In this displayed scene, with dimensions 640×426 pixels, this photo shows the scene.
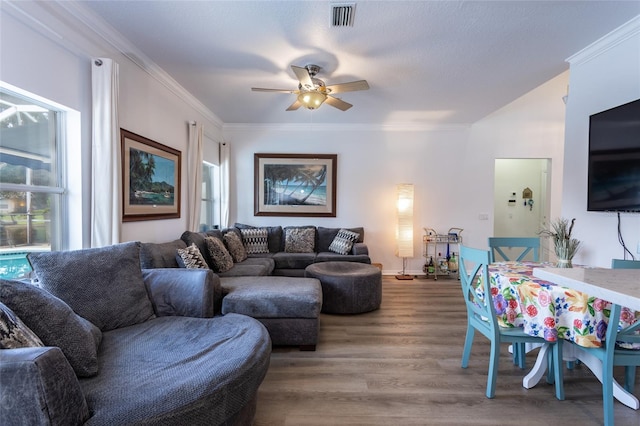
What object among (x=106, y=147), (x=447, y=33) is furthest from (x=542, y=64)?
(x=106, y=147)

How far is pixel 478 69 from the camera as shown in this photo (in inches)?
115

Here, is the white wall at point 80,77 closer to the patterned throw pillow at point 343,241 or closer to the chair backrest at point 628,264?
the patterned throw pillow at point 343,241

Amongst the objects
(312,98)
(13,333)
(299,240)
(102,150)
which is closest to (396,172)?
(299,240)

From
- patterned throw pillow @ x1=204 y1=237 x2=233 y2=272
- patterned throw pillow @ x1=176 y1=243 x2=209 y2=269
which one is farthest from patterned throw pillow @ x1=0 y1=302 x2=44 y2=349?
patterned throw pillow @ x1=204 y1=237 x2=233 y2=272

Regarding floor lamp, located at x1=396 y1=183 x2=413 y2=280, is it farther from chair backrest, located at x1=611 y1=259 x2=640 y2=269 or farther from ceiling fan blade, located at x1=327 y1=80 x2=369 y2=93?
chair backrest, located at x1=611 y1=259 x2=640 y2=269

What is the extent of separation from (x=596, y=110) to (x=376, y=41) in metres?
2.08

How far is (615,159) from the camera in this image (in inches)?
89.2

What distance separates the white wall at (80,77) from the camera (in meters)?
1.66

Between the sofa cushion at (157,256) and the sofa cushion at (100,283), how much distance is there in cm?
52

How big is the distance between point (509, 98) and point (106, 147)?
15.0 feet

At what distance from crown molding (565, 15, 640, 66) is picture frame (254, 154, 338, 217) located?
3.28 meters

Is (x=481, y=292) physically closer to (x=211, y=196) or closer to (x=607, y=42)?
(x=607, y=42)

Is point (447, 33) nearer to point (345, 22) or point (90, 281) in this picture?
point (345, 22)

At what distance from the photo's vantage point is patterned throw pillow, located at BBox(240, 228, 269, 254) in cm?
457
